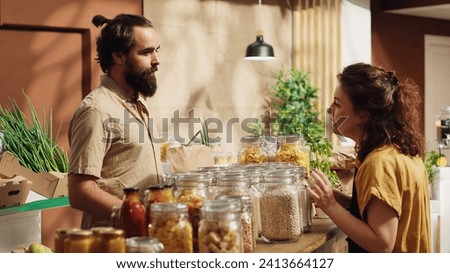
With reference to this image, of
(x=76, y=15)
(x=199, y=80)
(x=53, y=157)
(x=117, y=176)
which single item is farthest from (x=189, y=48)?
(x=117, y=176)

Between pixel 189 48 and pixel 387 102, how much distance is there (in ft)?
15.1

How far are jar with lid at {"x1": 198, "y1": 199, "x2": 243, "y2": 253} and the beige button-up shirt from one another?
0.76m

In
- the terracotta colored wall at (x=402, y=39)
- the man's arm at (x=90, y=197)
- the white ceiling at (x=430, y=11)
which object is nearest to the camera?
the man's arm at (x=90, y=197)

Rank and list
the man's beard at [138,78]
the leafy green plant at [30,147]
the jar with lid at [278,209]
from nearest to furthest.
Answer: the jar with lid at [278,209] < the man's beard at [138,78] < the leafy green plant at [30,147]

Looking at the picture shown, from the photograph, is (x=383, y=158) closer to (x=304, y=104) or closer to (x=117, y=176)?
(x=117, y=176)

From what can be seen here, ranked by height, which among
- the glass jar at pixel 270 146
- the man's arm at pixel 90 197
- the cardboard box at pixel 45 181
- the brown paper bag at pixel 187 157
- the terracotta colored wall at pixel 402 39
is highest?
the terracotta colored wall at pixel 402 39

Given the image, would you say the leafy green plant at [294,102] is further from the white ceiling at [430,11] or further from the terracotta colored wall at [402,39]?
the white ceiling at [430,11]

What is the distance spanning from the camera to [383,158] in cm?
191

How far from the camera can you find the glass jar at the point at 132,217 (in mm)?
1581

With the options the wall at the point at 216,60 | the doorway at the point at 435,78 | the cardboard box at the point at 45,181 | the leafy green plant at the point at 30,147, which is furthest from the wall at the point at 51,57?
the doorway at the point at 435,78

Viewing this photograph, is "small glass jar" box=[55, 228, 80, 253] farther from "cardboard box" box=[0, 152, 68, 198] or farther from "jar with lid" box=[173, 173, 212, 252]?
"cardboard box" box=[0, 152, 68, 198]

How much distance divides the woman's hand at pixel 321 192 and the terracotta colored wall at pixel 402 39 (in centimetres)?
590

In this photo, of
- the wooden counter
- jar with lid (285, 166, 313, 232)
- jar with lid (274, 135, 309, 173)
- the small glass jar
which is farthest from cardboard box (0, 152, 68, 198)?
the small glass jar

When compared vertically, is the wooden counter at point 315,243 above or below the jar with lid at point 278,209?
below
